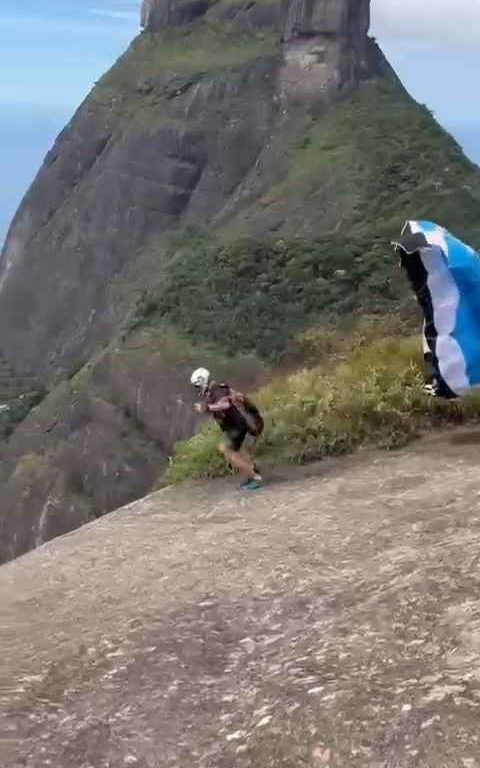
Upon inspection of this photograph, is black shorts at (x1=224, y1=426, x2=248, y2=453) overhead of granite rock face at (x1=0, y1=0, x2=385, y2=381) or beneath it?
beneath

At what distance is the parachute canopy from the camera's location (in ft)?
32.4

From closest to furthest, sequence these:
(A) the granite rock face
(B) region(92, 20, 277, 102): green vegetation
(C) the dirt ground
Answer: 1. (C) the dirt ground
2. (A) the granite rock face
3. (B) region(92, 20, 277, 102): green vegetation

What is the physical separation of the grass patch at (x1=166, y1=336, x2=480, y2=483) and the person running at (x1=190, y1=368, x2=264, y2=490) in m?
0.62

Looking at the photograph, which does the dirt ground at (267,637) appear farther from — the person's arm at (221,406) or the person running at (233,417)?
the person's arm at (221,406)

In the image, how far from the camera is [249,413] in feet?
36.7

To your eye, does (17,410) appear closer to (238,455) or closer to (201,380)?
(238,455)

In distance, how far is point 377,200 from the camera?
54281 mm

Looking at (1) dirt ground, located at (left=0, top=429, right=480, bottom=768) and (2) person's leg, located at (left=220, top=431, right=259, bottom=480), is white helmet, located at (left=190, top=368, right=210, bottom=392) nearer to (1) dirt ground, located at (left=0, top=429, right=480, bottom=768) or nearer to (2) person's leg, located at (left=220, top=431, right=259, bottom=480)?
(2) person's leg, located at (left=220, top=431, right=259, bottom=480)

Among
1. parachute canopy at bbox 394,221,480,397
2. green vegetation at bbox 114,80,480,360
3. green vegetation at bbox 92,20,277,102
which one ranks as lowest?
parachute canopy at bbox 394,221,480,397

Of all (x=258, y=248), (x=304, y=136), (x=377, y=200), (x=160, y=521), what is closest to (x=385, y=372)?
(x=160, y=521)

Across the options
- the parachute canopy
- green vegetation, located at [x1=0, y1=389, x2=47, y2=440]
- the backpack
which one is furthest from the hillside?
the parachute canopy

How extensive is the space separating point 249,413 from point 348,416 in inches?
45.4

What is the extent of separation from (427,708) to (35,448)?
4480 centimetres

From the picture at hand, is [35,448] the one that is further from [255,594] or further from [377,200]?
[255,594]
